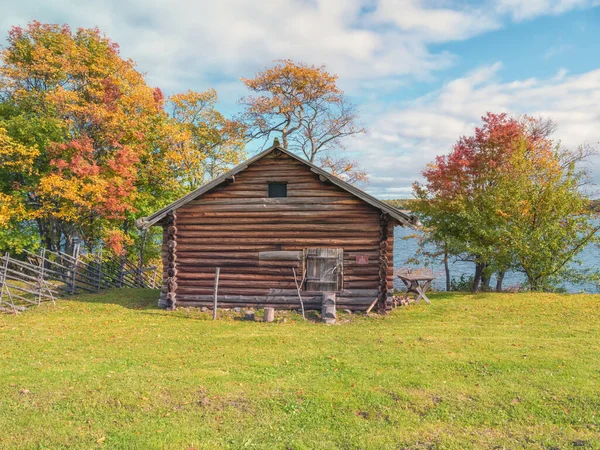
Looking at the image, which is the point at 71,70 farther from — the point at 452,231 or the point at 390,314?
the point at 452,231

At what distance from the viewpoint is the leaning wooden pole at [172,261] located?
16641mm

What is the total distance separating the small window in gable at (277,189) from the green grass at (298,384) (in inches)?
208

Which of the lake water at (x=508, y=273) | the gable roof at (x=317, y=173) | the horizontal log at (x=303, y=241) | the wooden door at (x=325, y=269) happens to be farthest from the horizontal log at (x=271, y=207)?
the lake water at (x=508, y=273)

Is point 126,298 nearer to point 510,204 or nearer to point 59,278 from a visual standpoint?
point 59,278

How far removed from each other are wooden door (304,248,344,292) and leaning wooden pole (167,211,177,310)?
5483mm

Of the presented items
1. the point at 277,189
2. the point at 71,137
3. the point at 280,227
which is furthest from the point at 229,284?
the point at 71,137

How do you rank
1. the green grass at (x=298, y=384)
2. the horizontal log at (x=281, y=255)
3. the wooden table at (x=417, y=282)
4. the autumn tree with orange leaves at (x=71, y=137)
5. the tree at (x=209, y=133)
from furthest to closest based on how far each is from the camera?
the tree at (x=209, y=133)
the autumn tree with orange leaves at (x=71, y=137)
the wooden table at (x=417, y=282)
the horizontal log at (x=281, y=255)
the green grass at (x=298, y=384)

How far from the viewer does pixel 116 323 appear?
46.5ft

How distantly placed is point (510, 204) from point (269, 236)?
12622 mm

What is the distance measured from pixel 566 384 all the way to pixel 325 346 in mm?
5795

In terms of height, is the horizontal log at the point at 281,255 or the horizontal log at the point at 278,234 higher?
the horizontal log at the point at 278,234

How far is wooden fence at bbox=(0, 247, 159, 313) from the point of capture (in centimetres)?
1574

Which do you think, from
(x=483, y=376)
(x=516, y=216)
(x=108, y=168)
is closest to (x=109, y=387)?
(x=483, y=376)

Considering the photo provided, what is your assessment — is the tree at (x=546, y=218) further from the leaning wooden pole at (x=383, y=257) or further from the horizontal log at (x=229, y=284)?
the horizontal log at (x=229, y=284)
